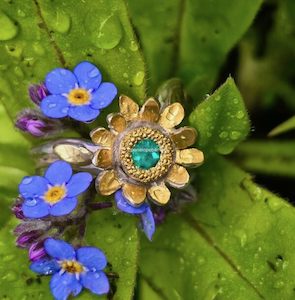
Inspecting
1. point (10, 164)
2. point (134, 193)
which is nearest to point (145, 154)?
point (134, 193)

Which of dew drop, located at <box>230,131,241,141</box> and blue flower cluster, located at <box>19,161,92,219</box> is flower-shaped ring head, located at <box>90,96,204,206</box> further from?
dew drop, located at <box>230,131,241,141</box>

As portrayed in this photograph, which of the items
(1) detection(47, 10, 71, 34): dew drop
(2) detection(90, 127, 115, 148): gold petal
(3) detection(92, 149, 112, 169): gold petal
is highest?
(1) detection(47, 10, 71, 34): dew drop

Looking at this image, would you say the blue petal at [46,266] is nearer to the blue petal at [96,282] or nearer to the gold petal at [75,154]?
the blue petal at [96,282]

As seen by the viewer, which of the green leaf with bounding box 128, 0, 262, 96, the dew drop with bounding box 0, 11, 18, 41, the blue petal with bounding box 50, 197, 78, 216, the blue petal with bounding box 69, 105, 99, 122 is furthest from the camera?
the green leaf with bounding box 128, 0, 262, 96

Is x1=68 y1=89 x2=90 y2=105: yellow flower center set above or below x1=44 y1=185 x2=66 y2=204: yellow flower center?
above

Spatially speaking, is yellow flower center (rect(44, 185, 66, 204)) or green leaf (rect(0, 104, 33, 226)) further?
green leaf (rect(0, 104, 33, 226))

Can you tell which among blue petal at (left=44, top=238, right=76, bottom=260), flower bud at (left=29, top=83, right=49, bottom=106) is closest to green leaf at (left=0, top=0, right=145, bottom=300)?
flower bud at (left=29, top=83, right=49, bottom=106)

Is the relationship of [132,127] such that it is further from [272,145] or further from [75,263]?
[272,145]

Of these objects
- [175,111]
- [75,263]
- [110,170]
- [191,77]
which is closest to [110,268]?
[75,263]
